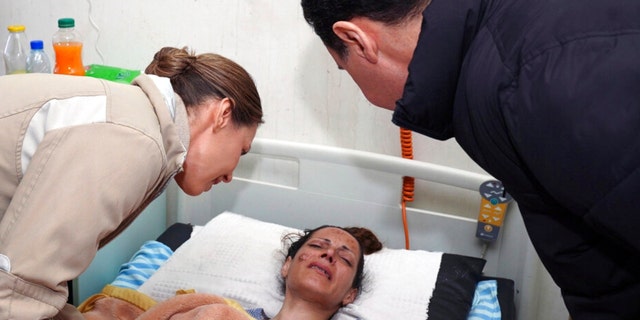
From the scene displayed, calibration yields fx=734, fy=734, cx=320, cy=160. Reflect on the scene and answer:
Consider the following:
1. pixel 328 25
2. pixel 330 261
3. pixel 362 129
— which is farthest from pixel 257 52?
pixel 328 25

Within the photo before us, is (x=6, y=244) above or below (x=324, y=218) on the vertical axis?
above

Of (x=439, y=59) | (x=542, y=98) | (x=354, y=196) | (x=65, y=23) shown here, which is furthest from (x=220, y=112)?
(x=65, y=23)

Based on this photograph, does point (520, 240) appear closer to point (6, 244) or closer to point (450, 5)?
point (450, 5)

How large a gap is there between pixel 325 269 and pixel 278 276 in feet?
0.78

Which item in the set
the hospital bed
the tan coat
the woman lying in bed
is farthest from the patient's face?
the tan coat

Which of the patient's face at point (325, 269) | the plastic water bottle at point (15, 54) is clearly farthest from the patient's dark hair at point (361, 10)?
the plastic water bottle at point (15, 54)

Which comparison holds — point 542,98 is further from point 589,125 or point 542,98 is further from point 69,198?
point 69,198

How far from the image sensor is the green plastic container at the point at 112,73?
106 inches

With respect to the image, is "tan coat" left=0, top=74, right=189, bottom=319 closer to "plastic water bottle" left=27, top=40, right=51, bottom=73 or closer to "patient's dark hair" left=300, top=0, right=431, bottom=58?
"patient's dark hair" left=300, top=0, right=431, bottom=58

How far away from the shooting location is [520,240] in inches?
100

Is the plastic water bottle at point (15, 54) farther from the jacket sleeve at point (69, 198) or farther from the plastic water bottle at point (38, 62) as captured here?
the jacket sleeve at point (69, 198)

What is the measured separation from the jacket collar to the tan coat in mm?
491

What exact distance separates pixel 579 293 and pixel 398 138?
4.67 ft

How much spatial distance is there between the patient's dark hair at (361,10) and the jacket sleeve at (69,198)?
406mm
